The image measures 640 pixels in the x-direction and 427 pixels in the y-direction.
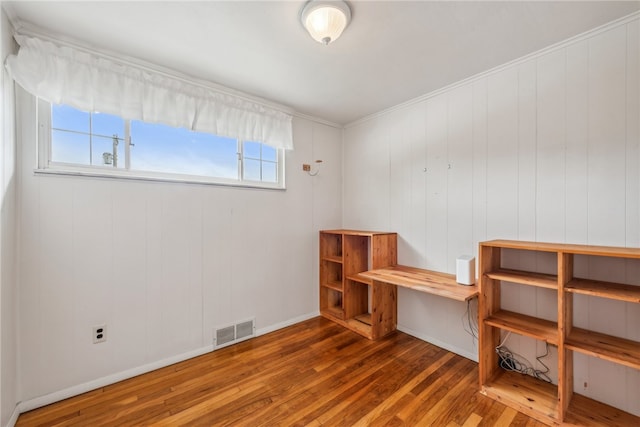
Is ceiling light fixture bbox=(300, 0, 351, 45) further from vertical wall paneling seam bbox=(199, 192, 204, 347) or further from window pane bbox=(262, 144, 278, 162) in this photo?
vertical wall paneling seam bbox=(199, 192, 204, 347)

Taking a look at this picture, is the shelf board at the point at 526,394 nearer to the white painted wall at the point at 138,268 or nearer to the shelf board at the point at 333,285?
the shelf board at the point at 333,285

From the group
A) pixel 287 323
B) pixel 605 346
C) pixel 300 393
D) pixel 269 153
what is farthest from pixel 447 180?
pixel 287 323

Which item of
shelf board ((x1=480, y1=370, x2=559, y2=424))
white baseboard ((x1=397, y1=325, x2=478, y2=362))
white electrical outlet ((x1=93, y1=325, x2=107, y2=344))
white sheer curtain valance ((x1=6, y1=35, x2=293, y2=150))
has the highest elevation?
white sheer curtain valance ((x1=6, y1=35, x2=293, y2=150))

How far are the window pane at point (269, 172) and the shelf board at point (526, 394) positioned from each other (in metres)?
2.52

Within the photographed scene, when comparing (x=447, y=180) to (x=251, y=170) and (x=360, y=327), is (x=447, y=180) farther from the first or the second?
(x=251, y=170)

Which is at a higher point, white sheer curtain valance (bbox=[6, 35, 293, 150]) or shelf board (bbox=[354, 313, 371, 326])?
white sheer curtain valance (bbox=[6, 35, 293, 150])

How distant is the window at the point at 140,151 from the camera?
1.80 meters

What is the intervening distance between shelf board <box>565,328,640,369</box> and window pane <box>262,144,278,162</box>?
275 centimetres

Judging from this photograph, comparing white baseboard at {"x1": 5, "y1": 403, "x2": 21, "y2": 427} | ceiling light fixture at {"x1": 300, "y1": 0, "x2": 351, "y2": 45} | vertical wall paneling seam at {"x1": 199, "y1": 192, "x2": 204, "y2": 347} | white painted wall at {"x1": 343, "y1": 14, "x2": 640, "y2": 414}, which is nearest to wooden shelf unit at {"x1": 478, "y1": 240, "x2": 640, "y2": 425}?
white painted wall at {"x1": 343, "y1": 14, "x2": 640, "y2": 414}

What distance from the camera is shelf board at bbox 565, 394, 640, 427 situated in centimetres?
152

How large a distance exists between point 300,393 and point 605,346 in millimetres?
1858

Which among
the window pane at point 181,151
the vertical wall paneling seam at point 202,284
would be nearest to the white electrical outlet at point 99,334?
the vertical wall paneling seam at point 202,284

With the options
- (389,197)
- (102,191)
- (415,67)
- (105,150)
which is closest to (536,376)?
(389,197)

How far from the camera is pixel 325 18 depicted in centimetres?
146
